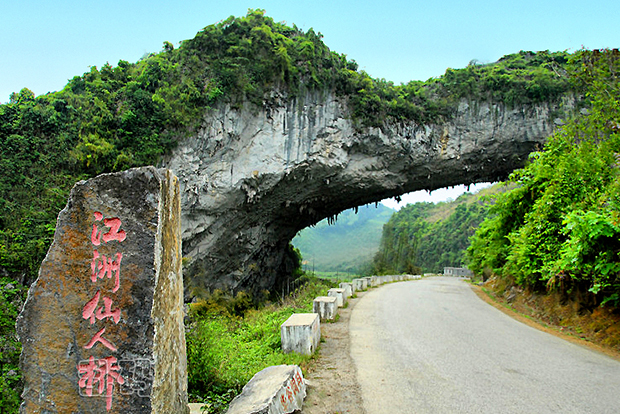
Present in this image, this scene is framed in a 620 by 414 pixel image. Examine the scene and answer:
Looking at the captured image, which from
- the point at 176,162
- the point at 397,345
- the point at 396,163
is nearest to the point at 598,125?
the point at 397,345

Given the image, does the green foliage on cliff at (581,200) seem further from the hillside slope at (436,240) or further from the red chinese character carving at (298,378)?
the hillside slope at (436,240)

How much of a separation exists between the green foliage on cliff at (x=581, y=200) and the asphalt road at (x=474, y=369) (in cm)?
122

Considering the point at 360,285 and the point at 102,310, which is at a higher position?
the point at 102,310

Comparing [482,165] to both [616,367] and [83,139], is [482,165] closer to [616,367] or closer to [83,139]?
[616,367]

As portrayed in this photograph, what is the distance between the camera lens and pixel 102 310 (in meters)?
2.36

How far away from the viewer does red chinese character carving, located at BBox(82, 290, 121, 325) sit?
2.35 metres

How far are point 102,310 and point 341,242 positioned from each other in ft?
354

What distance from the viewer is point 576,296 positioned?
22.5 feet

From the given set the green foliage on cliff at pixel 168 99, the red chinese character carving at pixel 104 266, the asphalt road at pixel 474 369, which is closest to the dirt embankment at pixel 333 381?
the asphalt road at pixel 474 369

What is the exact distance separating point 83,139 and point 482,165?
61.4ft

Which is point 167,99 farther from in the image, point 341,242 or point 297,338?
point 341,242

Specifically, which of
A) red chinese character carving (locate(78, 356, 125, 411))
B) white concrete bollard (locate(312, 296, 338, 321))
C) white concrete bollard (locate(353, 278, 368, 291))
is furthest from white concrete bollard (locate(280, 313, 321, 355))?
white concrete bollard (locate(353, 278, 368, 291))

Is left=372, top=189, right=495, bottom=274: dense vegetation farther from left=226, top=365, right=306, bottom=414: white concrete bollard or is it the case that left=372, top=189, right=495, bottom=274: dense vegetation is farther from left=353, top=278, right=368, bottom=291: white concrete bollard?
left=226, top=365, right=306, bottom=414: white concrete bollard

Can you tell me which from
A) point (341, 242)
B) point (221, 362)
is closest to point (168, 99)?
point (221, 362)
